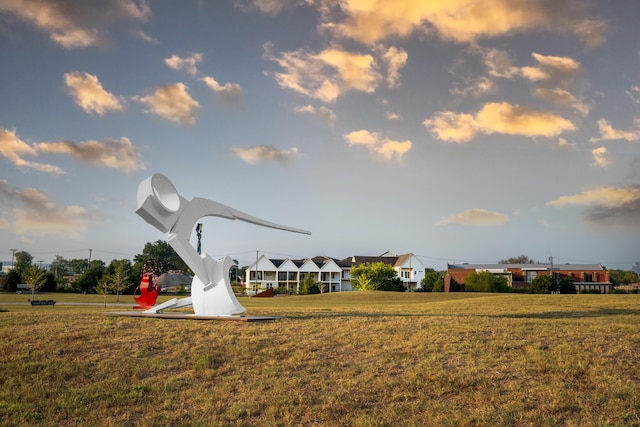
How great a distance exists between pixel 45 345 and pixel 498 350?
11.9 meters

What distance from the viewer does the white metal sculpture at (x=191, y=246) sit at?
65.4 feet

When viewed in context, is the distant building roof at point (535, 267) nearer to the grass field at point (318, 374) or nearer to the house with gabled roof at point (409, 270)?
the house with gabled roof at point (409, 270)

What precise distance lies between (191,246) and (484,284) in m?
57.3

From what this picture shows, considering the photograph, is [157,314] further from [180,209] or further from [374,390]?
[374,390]

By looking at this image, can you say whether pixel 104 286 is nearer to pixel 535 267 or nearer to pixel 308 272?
pixel 308 272

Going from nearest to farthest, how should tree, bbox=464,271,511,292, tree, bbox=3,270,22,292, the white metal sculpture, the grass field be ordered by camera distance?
the grass field → the white metal sculpture → tree, bbox=3,270,22,292 → tree, bbox=464,271,511,292

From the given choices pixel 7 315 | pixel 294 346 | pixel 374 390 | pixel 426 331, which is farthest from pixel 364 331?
pixel 7 315

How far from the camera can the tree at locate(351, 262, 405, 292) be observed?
233 feet

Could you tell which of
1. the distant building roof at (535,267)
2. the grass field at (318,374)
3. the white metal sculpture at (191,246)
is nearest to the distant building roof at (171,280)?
the distant building roof at (535,267)

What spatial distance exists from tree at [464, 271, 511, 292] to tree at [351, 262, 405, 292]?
898 centimetres

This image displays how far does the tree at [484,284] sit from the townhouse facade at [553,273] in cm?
1721

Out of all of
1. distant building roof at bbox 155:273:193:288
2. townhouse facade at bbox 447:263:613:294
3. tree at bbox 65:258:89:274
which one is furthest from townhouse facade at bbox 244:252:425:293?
tree at bbox 65:258:89:274

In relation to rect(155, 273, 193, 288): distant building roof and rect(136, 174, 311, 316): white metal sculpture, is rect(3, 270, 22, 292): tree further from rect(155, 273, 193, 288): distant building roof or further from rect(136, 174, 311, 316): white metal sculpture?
rect(136, 174, 311, 316): white metal sculpture

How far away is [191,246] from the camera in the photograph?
20469 millimetres
